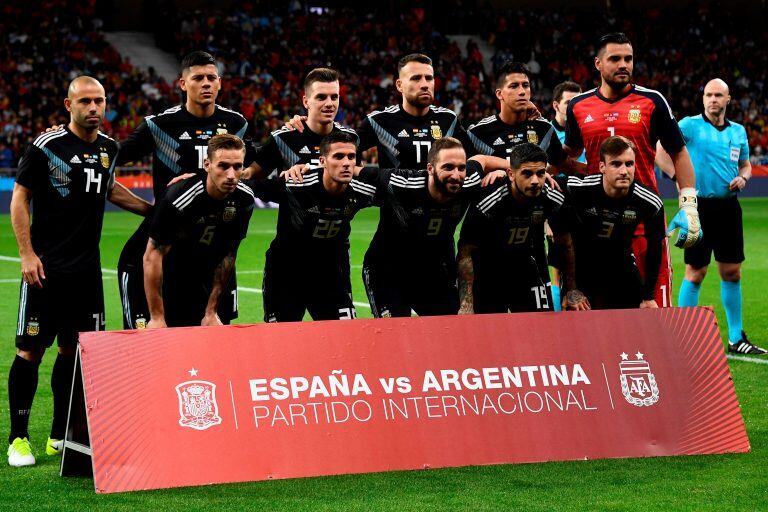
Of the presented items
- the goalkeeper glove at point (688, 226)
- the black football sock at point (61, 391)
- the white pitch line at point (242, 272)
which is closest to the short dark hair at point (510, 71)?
the goalkeeper glove at point (688, 226)

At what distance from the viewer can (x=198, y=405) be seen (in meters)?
5.48

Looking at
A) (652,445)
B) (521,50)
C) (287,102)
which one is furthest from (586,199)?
(521,50)

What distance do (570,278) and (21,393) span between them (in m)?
3.18

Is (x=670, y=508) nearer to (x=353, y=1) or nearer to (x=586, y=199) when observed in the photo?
(x=586, y=199)

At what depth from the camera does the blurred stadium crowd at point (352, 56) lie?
3059 centimetres

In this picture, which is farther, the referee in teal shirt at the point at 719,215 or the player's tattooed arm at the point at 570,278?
the referee in teal shirt at the point at 719,215

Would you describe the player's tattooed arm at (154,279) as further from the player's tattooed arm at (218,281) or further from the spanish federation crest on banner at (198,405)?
the spanish federation crest on banner at (198,405)

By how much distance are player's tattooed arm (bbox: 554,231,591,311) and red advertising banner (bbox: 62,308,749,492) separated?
476mm

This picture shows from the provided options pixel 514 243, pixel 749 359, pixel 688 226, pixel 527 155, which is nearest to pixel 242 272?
pixel 749 359

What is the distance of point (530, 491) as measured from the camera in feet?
17.4

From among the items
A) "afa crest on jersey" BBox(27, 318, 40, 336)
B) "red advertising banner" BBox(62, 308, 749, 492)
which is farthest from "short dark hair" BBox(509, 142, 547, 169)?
"afa crest on jersey" BBox(27, 318, 40, 336)

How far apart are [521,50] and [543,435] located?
3367 centimetres

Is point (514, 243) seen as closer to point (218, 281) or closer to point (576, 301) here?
point (576, 301)

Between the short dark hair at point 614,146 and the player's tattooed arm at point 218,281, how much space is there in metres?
2.23
